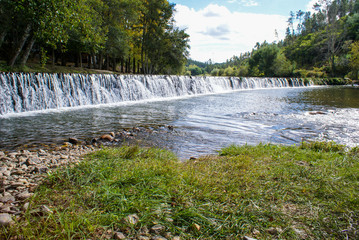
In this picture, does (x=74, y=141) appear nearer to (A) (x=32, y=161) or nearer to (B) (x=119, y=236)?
(A) (x=32, y=161)

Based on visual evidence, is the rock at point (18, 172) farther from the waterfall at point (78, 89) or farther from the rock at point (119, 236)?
the waterfall at point (78, 89)

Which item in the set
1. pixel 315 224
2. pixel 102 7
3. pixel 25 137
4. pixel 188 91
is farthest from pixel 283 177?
pixel 102 7

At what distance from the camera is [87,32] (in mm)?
13000

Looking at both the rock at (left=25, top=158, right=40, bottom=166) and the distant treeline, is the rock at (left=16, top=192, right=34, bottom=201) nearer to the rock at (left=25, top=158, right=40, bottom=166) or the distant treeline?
the rock at (left=25, top=158, right=40, bottom=166)

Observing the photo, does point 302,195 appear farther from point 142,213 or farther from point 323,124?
point 323,124

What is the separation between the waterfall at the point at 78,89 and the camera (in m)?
11.4

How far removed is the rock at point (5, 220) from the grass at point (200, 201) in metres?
0.11

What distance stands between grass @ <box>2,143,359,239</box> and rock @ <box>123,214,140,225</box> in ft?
0.12

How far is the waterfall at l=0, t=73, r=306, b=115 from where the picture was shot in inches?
449

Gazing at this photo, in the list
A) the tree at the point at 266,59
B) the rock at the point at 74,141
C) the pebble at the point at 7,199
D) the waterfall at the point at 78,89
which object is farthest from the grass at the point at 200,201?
the tree at the point at 266,59

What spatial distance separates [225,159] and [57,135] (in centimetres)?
570

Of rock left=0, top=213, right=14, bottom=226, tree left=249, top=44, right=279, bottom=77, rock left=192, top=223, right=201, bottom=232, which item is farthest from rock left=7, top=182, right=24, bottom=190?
tree left=249, top=44, right=279, bottom=77

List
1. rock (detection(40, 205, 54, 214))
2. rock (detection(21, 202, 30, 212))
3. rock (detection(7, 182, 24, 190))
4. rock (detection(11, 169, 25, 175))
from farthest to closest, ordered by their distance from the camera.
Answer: rock (detection(11, 169, 25, 175)) < rock (detection(7, 182, 24, 190)) < rock (detection(21, 202, 30, 212)) < rock (detection(40, 205, 54, 214))

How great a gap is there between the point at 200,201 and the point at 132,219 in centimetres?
81
